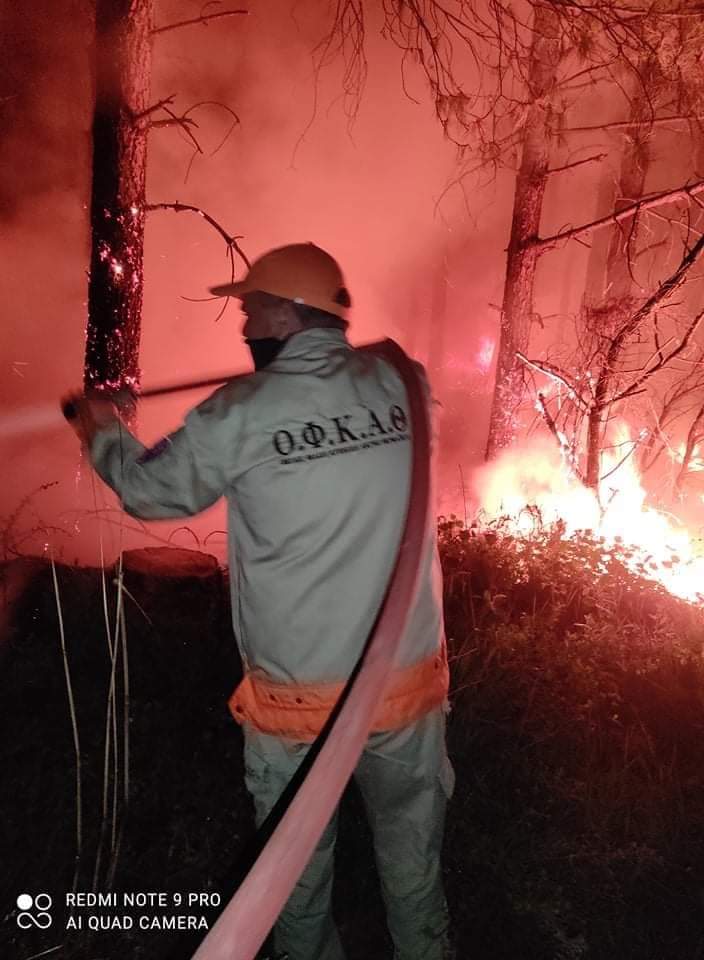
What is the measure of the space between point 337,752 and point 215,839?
1.55m

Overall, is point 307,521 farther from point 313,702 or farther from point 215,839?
point 215,839

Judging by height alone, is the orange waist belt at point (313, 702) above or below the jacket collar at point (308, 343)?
below

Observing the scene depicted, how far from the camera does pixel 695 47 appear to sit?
4.93 metres

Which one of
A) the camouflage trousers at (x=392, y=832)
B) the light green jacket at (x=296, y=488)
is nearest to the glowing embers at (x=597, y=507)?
the camouflage trousers at (x=392, y=832)

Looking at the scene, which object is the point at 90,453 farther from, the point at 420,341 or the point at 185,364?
the point at 420,341

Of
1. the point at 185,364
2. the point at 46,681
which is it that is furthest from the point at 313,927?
the point at 185,364

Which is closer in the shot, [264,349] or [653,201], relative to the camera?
[264,349]

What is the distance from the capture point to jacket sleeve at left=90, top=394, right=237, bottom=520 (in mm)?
1829

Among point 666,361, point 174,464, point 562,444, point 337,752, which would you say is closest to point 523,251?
point 562,444

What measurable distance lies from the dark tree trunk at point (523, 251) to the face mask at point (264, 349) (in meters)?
4.99

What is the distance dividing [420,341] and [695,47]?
38.8 feet

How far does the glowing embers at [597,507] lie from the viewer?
626 centimetres

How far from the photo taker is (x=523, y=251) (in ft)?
23.6

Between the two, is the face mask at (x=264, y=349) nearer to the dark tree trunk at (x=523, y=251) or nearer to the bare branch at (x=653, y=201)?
the bare branch at (x=653, y=201)
